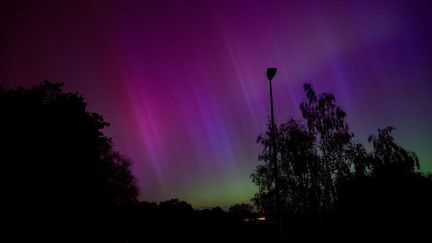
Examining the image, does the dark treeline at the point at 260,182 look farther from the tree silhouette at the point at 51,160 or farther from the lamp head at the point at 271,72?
the lamp head at the point at 271,72

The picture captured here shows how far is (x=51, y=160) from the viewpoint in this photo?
16844 mm

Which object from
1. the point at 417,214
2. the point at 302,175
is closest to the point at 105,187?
the point at 302,175

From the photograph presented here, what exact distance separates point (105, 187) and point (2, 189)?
656 cm

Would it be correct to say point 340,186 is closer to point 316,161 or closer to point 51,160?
point 316,161

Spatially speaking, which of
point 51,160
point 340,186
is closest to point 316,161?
point 340,186

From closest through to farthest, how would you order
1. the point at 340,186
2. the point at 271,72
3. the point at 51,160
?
the point at 271,72 → the point at 51,160 → the point at 340,186

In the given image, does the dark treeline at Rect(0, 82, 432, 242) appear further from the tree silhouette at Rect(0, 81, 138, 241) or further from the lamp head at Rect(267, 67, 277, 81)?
the lamp head at Rect(267, 67, 277, 81)

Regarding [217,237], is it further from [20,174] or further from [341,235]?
[20,174]

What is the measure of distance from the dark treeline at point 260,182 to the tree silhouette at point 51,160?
0.05 metres

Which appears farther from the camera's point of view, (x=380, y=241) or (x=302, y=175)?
(x=302, y=175)

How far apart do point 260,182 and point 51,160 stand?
689 inches

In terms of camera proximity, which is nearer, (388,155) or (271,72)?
(271,72)

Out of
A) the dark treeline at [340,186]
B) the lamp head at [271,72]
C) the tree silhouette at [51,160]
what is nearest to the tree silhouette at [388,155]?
the dark treeline at [340,186]

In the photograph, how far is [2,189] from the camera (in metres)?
15.0
